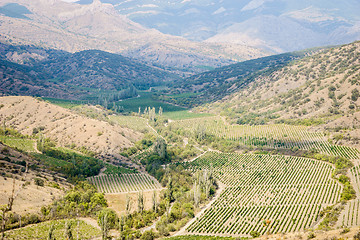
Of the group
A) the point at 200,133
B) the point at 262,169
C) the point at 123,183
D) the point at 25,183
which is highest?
the point at 200,133

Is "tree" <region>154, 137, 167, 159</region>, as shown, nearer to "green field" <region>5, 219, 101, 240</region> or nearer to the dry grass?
the dry grass

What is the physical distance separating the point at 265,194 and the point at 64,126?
252ft

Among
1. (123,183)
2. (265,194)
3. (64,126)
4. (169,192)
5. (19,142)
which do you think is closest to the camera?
(169,192)

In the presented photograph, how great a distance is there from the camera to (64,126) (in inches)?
5027

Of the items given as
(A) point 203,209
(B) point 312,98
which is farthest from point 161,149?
(B) point 312,98

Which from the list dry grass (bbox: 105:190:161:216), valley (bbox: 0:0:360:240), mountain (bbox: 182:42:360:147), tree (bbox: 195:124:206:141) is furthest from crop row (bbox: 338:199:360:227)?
tree (bbox: 195:124:206:141)

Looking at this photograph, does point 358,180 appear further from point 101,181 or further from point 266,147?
point 101,181

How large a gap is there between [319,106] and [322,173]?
197 feet

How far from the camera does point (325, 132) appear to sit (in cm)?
12562

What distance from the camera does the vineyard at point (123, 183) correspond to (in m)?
88.9

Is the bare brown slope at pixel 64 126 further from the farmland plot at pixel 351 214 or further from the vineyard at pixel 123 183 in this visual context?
the farmland plot at pixel 351 214

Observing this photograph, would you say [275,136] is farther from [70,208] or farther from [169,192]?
[70,208]

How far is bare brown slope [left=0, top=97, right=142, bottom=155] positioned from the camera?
119 m

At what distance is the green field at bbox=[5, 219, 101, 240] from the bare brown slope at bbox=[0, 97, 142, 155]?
49.8 meters
